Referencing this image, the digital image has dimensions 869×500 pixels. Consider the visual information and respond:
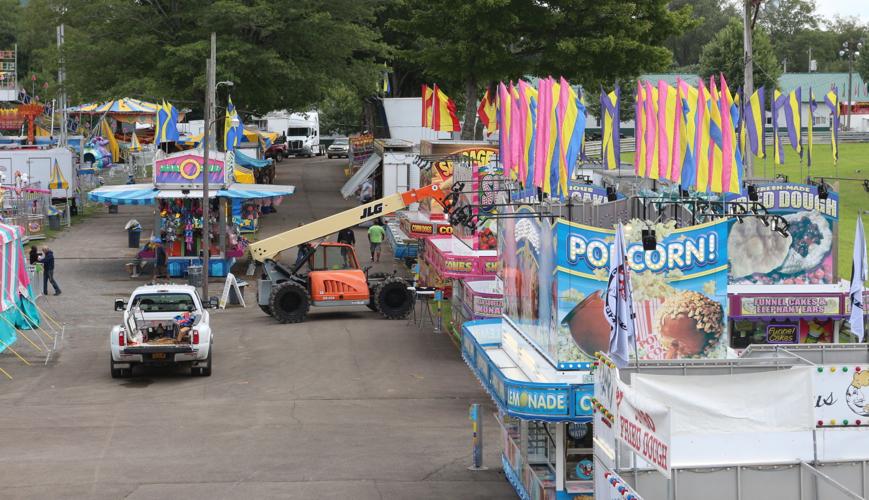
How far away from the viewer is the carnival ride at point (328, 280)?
32312 mm

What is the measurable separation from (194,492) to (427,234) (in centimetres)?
1937

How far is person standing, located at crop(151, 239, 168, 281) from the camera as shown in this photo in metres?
40.6

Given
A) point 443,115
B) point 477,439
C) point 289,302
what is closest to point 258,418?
point 477,439

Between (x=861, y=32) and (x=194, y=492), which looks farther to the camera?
(x=861, y=32)

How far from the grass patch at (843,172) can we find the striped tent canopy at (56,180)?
28.0 m

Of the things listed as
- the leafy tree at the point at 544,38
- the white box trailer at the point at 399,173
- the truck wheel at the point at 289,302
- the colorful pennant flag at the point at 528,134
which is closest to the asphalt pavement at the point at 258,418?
the truck wheel at the point at 289,302

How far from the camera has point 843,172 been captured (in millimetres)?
65125

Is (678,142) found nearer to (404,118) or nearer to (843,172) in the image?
(404,118)

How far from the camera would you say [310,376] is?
86.0 ft

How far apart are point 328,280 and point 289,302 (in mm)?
1102

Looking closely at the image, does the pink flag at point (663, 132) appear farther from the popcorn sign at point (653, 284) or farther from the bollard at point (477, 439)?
the bollard at point (477, 439)

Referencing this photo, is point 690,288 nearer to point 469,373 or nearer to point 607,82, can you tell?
point 469,373

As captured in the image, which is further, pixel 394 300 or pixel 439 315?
pixel 394 300

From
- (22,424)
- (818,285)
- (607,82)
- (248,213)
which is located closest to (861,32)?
(607,82)
